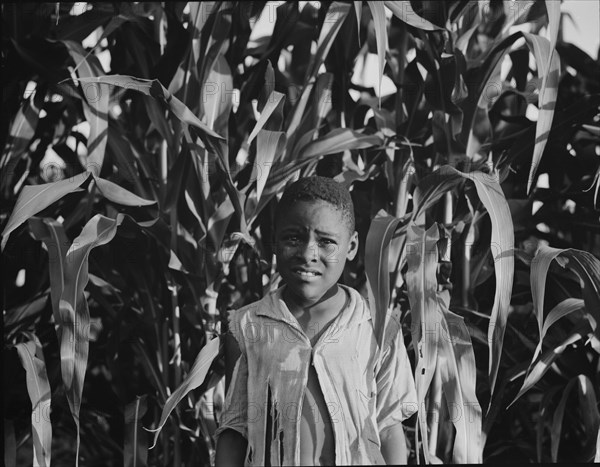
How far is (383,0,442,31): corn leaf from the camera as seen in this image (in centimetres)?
113

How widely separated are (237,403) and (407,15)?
0.59 m

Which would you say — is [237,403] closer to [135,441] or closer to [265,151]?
[135,441]

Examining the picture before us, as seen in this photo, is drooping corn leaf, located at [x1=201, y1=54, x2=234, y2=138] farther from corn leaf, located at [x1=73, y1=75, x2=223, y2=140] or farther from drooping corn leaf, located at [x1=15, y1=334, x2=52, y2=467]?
drooping corn leaf, located at [x1=15, y1=334, x2=52, y2=467]

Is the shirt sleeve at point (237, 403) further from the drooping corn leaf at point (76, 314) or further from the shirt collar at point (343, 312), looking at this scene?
the drooping corn leaf at point (76, 314)

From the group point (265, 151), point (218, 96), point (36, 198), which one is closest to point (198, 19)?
point (218, 96)

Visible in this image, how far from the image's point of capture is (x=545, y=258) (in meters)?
1.04

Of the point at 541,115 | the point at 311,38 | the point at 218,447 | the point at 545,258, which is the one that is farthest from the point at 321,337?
the point at 311,38

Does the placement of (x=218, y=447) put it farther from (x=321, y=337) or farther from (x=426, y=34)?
(x=426, y=34)

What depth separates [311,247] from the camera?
39.3 inches

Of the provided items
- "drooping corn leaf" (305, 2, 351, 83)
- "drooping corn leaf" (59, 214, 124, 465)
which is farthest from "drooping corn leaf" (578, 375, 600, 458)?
"drooping corn leaf" (59, 214, 124, 465)

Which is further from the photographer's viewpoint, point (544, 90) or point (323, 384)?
point (544, 90)

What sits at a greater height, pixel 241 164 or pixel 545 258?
pixel 241 164

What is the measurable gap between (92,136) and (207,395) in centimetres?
42

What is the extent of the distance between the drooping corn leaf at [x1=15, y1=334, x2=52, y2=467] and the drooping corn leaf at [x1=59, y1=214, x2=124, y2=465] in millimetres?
60
